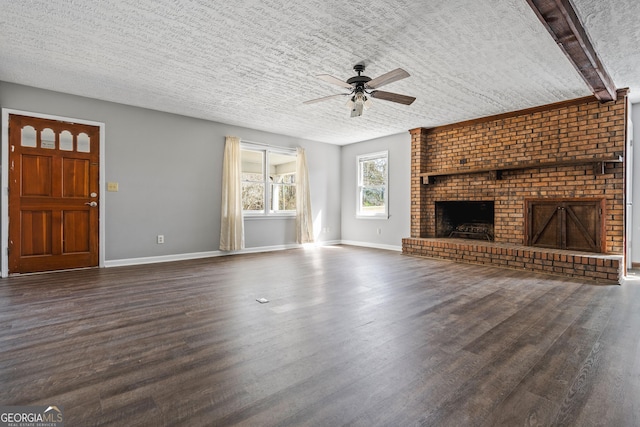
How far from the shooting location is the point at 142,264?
5.12 metres

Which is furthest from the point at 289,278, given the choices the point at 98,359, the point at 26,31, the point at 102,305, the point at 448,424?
the point at 26,31

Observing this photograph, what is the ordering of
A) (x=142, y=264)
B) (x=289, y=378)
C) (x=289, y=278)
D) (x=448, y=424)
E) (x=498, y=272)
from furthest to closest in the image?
(x=142, y=264), (x=498, y=272), (x=289, y=278), (x=289, y=378), (x=448, y=424)

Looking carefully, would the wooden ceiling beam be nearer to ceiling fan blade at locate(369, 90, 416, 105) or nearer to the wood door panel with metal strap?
ceiling fan blade at locate(369, 90, 416, 105)

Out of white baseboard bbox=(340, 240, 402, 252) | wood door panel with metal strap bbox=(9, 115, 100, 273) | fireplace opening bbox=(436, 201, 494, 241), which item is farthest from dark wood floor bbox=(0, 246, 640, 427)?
white baseboard bbox=(340, 240, 402, 252)

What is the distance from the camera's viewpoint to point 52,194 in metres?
4.48

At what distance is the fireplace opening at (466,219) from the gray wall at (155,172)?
3.76 metres

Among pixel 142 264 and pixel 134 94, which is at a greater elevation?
pixel 134 94

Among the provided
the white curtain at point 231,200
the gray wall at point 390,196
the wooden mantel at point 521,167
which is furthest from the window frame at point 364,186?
the white curtain at point 231,200

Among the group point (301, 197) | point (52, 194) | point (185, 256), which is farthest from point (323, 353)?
point (301, 197)

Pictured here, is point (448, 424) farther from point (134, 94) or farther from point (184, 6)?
point (134, 94)

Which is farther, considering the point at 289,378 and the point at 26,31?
the point at 26,31

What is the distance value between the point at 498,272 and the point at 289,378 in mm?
3962

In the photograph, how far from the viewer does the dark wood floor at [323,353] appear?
1467 millimetres

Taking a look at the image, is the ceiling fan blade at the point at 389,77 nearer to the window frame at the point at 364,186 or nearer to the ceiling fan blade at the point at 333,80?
the ceiling fan blade at the point at 333,80
